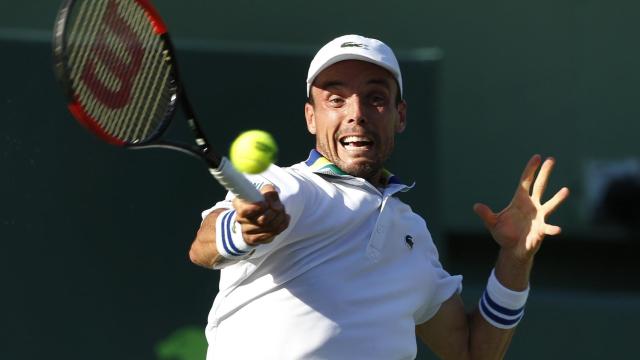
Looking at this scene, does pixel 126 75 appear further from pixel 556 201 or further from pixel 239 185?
pixel 556 201

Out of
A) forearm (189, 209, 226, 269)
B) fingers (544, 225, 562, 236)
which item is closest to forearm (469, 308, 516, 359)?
fingers (544, 225, 562, 236)

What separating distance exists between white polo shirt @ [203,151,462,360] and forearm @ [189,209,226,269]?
56 mm

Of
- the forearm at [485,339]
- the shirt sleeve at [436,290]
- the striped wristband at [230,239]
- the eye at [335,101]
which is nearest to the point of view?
the striped wristband at [230,239]

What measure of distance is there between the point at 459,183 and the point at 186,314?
324 centimetres

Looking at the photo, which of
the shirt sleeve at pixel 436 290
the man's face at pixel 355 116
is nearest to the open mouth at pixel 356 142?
the man's face at pixel 355 116

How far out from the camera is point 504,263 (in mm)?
3689

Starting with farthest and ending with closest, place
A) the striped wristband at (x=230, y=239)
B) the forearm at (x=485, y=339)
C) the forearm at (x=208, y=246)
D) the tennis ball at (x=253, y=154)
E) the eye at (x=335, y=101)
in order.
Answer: the forearm at (x=485, y=339), the eye at (x=335, y=101), the forearm at (x=208, y=246), the striped wristband at (x=230, y=239), the tennis ball at (x=253, y=154)

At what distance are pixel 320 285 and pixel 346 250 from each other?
118 millimetres

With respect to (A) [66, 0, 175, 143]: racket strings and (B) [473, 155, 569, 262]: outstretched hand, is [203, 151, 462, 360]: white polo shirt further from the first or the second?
(B) [473, 155, 569, 262]: outstretched hand

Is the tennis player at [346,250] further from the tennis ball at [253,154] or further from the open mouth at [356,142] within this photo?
the tennis ball at [253,154]

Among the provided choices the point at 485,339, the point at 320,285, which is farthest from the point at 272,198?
the point at 485,339

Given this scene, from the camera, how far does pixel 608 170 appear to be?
321 inches

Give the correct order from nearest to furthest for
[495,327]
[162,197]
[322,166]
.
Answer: [322,166]
[495,327]
[162,197]

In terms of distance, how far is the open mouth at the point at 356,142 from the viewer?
344cm
